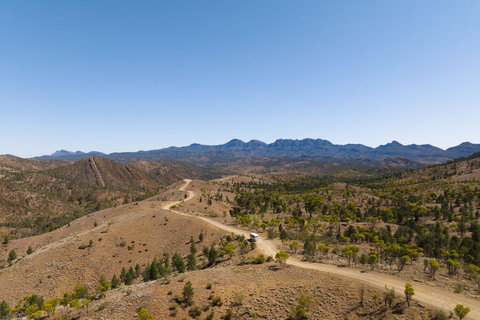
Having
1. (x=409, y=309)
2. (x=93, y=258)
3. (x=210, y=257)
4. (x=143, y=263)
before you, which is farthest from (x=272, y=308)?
(x=93, y=258)

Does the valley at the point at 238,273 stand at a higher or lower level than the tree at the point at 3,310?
higher

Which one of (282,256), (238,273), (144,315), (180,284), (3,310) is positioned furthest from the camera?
(282,256)

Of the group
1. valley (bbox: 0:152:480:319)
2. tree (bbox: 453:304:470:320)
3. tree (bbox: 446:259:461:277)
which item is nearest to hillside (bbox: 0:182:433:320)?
valley (bbox: 0:152:480:319)

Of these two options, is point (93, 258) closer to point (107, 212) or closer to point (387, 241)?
point (107, 212)

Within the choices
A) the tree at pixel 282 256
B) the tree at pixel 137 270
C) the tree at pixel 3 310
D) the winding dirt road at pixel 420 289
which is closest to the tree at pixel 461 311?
the winding dirt road at pixel 420 289

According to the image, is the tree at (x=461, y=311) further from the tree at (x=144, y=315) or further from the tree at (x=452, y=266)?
the tree at (x=144, y=315)

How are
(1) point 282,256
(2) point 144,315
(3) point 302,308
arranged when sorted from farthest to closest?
(1) point 282,256
(3) point 302,308
(2) point 144,315

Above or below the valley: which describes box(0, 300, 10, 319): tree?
below

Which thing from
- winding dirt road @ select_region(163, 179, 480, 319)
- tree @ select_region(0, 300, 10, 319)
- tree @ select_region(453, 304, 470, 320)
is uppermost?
tree @ select_region(453, 304, 470, 320)

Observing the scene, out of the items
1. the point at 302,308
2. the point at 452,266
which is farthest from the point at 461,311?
the point at 452,266

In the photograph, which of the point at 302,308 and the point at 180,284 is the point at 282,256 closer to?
the point at 302,308

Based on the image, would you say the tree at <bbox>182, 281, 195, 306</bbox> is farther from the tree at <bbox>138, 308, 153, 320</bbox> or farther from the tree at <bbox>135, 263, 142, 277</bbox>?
the tree at <bbox>135, 263, 142, 277</bbox>
